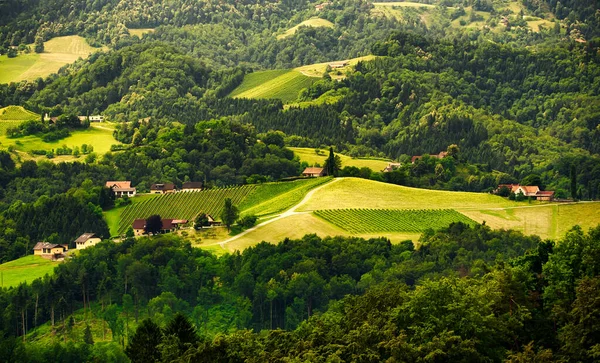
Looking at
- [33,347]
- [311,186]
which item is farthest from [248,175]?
[33,347]

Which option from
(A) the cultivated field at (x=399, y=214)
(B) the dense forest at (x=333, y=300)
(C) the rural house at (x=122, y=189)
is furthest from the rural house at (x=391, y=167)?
(B) the dense forest at (x=333, y=300)

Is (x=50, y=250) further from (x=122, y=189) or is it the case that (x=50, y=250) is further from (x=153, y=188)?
(x=153, y=188)

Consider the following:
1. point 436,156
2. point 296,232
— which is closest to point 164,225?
point 296,232

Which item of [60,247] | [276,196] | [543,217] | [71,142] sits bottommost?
[60,247]

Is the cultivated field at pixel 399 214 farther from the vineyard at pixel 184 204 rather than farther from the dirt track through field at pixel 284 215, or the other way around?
the vineyard at pixel 184 204

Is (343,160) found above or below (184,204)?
above

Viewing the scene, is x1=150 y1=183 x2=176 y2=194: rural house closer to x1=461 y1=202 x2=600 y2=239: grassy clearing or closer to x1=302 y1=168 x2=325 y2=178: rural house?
x1=302 y1=168 x2=325 y2=178: rural house
